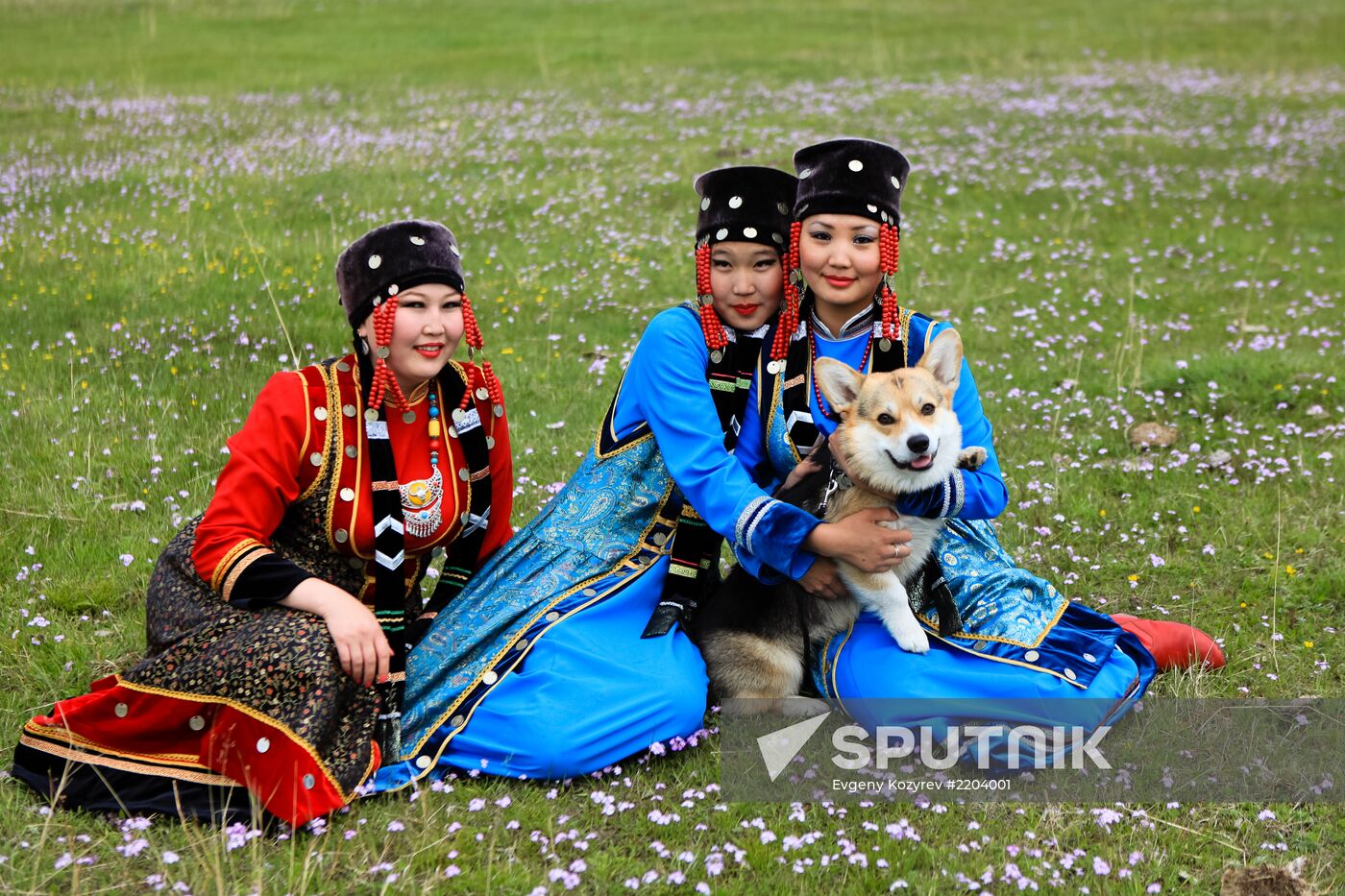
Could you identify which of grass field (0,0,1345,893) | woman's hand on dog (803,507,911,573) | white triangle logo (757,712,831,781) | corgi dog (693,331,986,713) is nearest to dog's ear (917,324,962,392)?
corgi dog (693,331,986,713)

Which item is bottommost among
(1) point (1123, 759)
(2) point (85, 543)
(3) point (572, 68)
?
(1) point (1123, 759)

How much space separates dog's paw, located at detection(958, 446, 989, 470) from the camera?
15.2 feet

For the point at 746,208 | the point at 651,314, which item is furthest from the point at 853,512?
the point at 651,314

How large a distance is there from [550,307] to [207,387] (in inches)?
122

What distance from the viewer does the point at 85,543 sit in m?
6.23

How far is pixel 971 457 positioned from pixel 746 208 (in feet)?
4.43

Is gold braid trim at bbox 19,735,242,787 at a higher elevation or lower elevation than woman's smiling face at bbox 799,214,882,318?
lower

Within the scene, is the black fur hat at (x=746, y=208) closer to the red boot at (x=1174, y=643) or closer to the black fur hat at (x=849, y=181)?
the black fur hat at (x=849, y=181)

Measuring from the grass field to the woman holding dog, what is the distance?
0.23m

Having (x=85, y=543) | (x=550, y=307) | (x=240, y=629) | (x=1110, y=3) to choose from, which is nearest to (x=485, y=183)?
(x=550, y=307)

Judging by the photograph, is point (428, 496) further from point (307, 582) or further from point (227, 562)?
point (227, 562)

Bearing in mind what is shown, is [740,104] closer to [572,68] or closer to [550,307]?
[572,68]

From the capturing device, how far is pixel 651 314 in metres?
10.1

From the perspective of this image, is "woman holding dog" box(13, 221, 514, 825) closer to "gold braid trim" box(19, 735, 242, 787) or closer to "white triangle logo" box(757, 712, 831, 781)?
"gold braid trim" box(19, 735, 242, 787)
